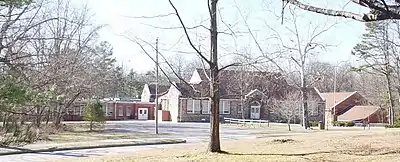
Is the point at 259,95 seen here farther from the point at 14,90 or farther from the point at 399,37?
the point at 14,90

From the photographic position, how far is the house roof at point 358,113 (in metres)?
65.0

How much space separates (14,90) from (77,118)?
2057 inches

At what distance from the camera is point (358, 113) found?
6700cm

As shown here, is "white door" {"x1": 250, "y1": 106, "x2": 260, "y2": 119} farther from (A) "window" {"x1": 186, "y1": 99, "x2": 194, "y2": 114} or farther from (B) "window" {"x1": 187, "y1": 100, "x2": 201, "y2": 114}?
(A) "window" {"x1": 186, "y1": 99, "x2": 194, "y2": 114}

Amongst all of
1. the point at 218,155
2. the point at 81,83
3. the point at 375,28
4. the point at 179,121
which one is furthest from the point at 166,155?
the point at 179,121

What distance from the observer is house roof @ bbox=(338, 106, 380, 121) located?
6500cm

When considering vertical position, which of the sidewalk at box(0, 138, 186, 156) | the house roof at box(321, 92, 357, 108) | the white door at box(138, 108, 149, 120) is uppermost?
the house roof at box(321, 92, 357, 108)

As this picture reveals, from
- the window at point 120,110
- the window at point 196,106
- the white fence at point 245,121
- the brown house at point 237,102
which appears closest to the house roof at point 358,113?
the brown house at point 237,102

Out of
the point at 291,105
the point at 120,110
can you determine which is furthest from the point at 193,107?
the point at 291,105

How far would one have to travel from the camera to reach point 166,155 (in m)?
16.3

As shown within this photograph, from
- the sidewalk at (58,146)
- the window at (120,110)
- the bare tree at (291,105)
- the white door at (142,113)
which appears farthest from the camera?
the white door at (142,113)

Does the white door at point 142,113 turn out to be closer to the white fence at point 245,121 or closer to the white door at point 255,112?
the white fence at point 245,121

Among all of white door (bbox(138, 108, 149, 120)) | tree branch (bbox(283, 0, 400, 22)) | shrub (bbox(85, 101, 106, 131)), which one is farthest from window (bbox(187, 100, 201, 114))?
tree branch (bbox(283, 0, 400, 22))

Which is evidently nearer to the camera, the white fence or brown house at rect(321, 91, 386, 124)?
the white fence
